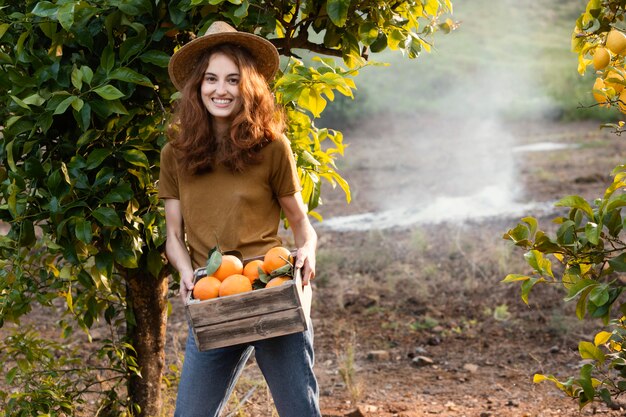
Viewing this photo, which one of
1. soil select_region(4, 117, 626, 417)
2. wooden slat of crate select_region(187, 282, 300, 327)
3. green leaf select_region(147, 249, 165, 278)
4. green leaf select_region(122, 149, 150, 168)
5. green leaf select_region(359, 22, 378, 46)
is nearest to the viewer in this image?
wooden slat of crate select_region(187, 282, 300, 327)

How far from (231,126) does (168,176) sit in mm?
231

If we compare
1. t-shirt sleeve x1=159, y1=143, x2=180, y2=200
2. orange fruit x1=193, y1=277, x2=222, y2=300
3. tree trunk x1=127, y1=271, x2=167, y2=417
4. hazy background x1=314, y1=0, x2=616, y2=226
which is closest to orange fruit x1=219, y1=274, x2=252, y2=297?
orange fruit x1=193, y1=277, x2=222, y2=300

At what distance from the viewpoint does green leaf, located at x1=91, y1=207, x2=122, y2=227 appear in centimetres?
219

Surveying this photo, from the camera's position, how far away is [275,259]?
192 centimetres

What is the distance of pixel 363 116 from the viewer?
1120 cm

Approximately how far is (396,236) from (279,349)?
13.9 ft

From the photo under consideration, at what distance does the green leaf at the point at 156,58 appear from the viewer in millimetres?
2250

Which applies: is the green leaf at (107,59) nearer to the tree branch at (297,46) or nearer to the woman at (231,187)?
the woman at (231,187)

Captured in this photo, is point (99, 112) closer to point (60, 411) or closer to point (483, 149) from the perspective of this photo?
point (60, 411)

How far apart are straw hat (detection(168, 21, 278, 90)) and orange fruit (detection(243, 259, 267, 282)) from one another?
0.53 metres

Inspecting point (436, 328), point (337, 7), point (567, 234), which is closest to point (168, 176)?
point (337, 7)

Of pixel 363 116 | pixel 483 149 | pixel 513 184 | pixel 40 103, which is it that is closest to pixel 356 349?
pixel 40 103

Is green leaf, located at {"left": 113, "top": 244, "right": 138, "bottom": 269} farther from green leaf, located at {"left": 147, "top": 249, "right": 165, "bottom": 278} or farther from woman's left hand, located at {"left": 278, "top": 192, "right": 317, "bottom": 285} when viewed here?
woman's left hand, located at {"left": 278, "top": 192, "right": 317, "bottom": 285}

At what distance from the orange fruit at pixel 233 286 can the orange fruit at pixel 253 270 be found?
48mm
